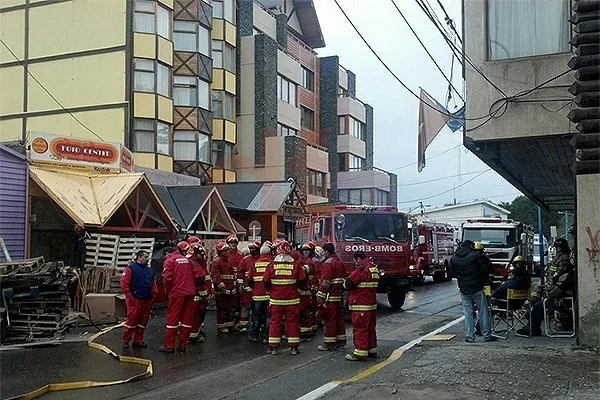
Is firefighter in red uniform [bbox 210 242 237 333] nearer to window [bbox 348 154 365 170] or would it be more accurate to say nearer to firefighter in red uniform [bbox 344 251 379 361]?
firefighter in red uniform [bbox 344 251 379 361]

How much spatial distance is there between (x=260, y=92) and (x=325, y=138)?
12069mm

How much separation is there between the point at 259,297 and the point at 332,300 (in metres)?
1.82

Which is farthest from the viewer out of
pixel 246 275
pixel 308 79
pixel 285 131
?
pixel 308 79

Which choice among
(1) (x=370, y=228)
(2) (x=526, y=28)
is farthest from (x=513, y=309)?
(1) (x=370, y=228)

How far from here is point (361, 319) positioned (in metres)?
10.3

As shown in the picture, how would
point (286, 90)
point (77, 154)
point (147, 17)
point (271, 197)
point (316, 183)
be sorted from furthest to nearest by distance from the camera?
1. point (316, 183)
2. point (286, 90)
3. point (147, 17)
4. point (271, 197)
5. point (77, 154)

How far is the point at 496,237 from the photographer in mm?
27188

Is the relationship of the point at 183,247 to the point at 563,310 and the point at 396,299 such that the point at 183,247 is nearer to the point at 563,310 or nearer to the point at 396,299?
the point at 563,310

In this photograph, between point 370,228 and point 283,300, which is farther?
point 370,228

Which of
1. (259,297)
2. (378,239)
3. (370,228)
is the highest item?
(370,228)

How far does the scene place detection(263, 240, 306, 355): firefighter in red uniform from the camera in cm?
1095

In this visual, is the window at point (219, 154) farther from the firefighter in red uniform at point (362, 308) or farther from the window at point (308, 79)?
the firefighter in red uniform at point (362, 308)

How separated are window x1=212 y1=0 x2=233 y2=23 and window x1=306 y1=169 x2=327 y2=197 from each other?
11562 millimetres

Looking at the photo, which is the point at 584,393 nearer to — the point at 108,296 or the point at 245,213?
the point at 108,296
